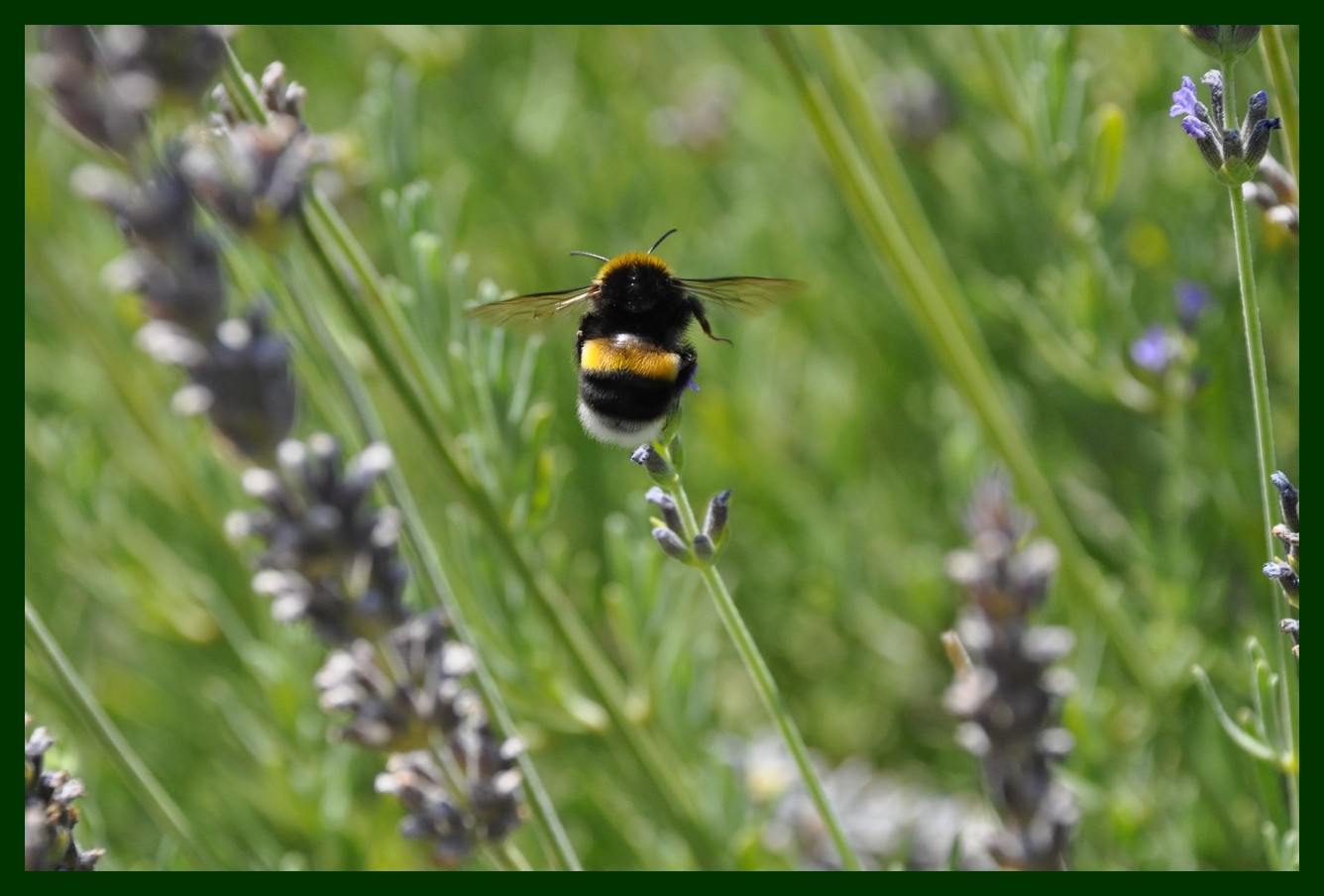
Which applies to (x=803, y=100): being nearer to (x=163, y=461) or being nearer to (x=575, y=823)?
(x=575, y=823)

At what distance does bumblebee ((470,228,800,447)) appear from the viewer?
1.52 m

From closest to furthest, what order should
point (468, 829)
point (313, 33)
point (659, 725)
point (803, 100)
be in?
1. point (468, 829)
2. point (803, 100)
3. point (659, 725)
4. point (313, 33)

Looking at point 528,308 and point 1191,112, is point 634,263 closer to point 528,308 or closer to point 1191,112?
point 528,308

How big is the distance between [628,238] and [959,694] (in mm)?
1543

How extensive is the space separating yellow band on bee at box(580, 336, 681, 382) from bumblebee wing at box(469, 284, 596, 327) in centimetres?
10

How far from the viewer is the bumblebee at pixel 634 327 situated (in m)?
1.52

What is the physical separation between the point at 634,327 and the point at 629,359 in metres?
0.14

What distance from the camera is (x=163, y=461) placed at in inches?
99.8

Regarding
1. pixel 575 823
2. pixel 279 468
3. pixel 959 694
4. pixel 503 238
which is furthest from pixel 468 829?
pixel 503 238

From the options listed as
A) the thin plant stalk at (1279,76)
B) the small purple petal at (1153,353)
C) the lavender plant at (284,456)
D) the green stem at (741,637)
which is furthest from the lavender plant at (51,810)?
the small purple petal at (1153,353)

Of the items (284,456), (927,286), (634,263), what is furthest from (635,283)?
(284,456)

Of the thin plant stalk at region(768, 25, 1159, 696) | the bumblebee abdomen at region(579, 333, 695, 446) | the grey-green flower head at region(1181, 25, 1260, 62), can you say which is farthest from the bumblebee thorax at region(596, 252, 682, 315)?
the grey-green flower head at region(1181, 25, 1260, 62)

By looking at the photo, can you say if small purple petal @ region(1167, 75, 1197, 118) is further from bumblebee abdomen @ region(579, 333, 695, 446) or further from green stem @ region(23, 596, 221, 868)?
green stem @ region(23, 596, 221, 868)

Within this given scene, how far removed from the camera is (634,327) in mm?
1696
